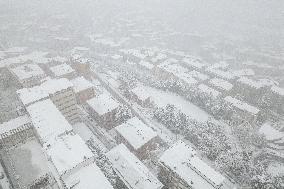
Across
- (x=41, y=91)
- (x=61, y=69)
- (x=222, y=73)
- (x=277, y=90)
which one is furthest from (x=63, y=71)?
(x=277, y=90)

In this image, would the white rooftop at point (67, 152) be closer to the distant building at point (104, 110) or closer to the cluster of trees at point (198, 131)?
the distant building at point (104, 110)

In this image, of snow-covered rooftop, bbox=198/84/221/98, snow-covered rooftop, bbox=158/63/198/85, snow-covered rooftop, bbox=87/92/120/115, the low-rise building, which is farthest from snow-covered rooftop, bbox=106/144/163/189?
the low-rise building

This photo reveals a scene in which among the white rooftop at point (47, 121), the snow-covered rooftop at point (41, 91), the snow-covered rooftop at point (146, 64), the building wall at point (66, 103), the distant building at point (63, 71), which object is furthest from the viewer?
the snow-covered rooftop at point (146, 64)

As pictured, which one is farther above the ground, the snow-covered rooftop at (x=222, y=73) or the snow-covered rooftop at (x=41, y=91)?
the snow-covered rooftop at (x=41, y=91)

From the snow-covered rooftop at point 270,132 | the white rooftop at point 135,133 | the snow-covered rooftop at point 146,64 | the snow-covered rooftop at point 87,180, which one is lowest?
the snow-covered rooftop at point 270,132

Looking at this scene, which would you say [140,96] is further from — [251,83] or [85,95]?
[251,83]

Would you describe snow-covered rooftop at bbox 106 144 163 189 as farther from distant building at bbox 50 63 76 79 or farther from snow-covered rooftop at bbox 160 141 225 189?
distant building at bbox 50 63 76 79

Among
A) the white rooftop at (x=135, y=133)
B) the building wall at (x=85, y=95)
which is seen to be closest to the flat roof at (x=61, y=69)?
the building wall at (x=85, y=95)
